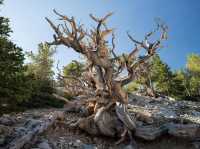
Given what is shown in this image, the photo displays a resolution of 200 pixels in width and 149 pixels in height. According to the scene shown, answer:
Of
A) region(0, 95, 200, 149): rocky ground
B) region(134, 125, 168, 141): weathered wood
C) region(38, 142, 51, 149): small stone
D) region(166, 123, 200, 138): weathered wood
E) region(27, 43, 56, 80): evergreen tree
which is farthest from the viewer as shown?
region(27, 43, 56, 80): evergreen tree

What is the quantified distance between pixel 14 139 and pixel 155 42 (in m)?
9.78

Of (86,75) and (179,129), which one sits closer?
(179,129)

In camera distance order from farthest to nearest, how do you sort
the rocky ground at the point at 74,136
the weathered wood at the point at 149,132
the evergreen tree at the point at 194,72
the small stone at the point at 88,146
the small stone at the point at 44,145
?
the evergreen tree at the point at 194,72 → the weathered wood at the point at 149,132 → the small stone at the point at 88,146 → the rocky ground at the point at 74,136 → the small stone at the point at 44,145

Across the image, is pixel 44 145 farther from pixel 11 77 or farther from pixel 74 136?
pixel 11 77

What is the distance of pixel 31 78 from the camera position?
1509cm

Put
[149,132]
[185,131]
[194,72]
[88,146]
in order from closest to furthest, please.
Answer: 1. [88,146]
2. [185,131]
3. [149,132]
4. [194,72]

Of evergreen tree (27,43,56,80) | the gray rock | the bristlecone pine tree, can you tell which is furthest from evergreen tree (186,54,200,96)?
the gray rock

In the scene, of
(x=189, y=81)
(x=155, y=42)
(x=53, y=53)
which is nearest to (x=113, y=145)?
(x=155, y=42)

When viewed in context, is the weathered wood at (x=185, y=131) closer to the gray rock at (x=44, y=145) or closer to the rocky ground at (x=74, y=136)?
the rocky ground at (x=74, y=136)

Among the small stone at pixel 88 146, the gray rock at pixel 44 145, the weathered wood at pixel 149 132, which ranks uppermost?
the weathered wood at pixel 149 132

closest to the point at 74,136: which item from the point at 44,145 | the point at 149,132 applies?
the point at 44,145

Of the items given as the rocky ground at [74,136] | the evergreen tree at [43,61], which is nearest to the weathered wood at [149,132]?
the rocky ground at [74,136]

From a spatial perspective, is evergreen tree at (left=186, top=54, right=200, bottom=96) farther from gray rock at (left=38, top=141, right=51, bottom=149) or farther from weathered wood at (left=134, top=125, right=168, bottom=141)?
gray rock at (left=38, top=141, right=51, bottom=149)

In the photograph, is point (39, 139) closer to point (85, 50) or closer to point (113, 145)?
point (113, 145)
